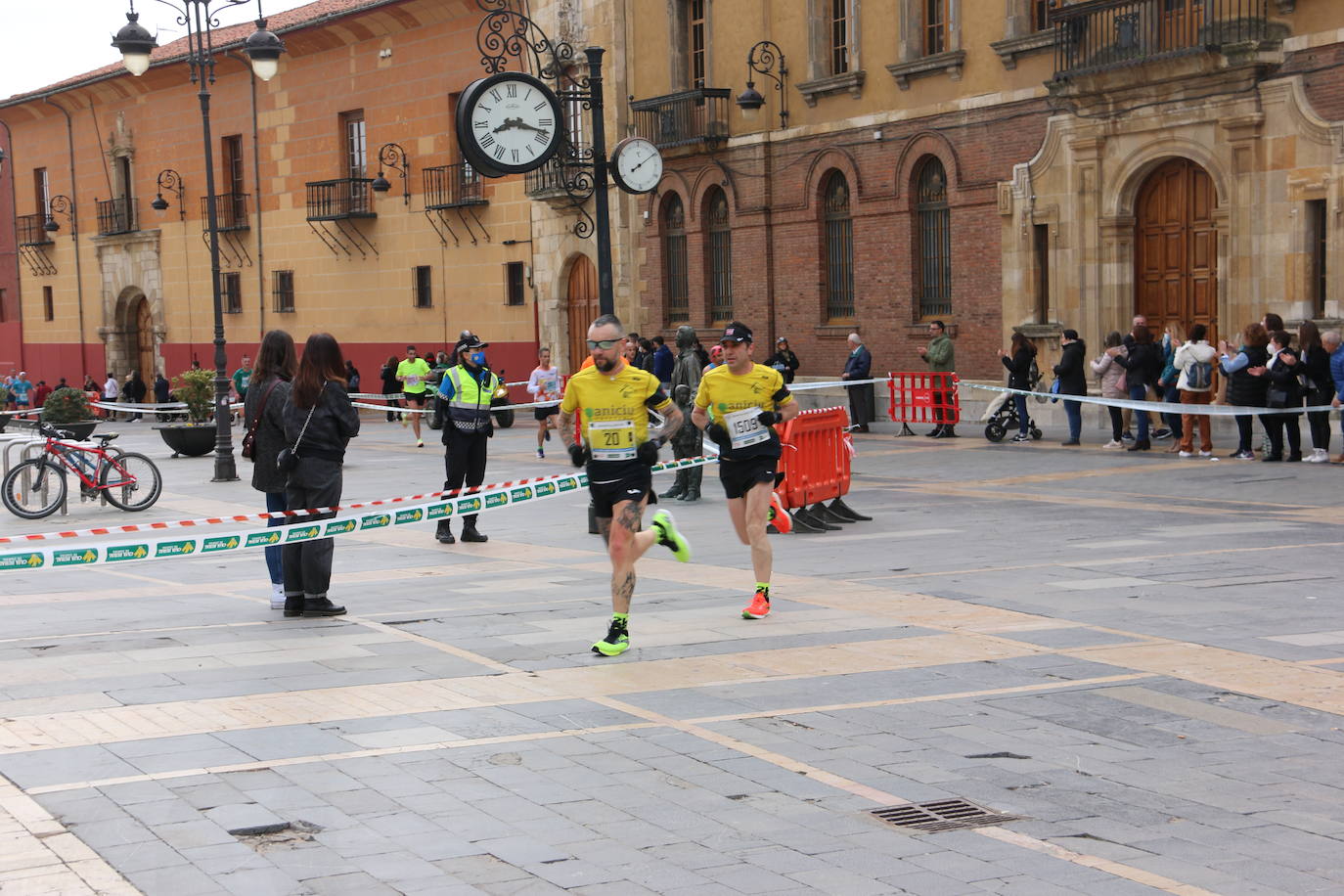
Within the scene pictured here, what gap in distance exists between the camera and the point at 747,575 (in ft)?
39.2

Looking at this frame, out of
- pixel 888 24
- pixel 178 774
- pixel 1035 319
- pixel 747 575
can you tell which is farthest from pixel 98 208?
pixel 178 774

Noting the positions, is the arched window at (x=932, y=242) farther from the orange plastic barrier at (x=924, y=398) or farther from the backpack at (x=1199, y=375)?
the backpack at (x=1199, y=375)

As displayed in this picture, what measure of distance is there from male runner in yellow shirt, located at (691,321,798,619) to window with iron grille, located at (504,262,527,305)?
2709 centimetres

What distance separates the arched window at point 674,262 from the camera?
34094 mm

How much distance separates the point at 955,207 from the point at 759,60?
19.1ft

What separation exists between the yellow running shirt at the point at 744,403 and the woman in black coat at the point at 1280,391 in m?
10.3

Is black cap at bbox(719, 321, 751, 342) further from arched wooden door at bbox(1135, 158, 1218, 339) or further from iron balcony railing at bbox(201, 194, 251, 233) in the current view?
iron balcony railing at bbox(201, 194, 251, 233)

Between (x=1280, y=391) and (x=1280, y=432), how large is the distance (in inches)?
19.2

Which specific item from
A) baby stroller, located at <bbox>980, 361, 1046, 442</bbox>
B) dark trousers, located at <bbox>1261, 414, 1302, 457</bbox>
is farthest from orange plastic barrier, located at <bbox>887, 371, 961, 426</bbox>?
dark trousers, located at <bbox>1261, 414, 1302, 457</bbox>

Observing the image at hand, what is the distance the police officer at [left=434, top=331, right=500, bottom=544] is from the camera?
14.7 m

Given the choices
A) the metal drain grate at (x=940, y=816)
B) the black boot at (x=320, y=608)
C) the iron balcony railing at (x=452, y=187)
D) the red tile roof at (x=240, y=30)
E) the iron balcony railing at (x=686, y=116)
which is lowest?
the metal drain grate at (x=940, y=816)

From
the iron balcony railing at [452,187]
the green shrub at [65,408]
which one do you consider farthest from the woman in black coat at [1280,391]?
the iron balcony railing at [452,187]

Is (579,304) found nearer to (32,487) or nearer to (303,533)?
(32,487)

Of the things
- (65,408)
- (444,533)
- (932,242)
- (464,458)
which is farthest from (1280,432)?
(65,408)
